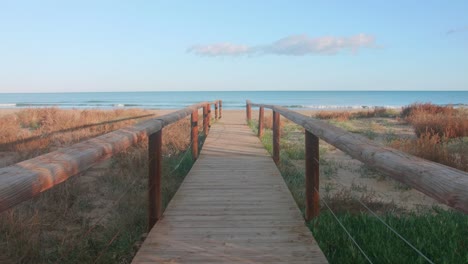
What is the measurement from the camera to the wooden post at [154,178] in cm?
364

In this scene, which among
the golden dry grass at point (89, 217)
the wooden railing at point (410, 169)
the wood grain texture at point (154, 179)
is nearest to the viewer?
the wooden railing at point (410, 169)

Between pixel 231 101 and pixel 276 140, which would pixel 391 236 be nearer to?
pixel 276 140

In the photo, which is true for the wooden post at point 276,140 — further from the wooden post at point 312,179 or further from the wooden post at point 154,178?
the wooden post at point 154,178

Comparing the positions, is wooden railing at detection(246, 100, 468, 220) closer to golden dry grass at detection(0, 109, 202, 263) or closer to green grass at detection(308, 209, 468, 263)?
green grass at detection(308, 209, 468, 263)

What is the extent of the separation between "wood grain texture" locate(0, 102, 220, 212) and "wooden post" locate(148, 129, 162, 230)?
2.71 ft

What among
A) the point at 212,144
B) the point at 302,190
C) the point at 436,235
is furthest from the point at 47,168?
the point at 212,144

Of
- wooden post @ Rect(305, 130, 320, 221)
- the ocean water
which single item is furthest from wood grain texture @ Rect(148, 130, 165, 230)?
the ocean water

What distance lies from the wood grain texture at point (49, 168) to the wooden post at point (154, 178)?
827mm

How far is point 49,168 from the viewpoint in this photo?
1.69 metres

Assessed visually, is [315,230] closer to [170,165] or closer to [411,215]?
[411,215]

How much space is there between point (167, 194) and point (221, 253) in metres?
2.14

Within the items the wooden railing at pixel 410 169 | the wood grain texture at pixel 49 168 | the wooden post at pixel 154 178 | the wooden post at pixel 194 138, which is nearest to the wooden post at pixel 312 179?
the wooden railing at pixel 410 169

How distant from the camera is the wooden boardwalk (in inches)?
115

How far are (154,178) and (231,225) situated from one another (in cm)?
83
